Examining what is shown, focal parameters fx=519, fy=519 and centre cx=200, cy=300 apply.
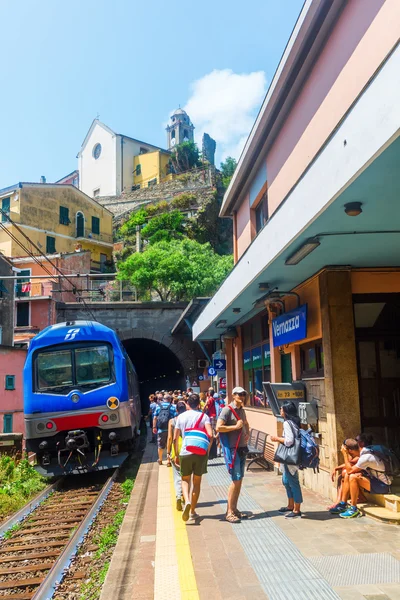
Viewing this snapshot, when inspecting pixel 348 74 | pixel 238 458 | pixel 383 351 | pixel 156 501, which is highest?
pixel 348 74

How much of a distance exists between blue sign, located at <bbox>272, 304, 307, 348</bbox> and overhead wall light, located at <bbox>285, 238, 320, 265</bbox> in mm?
1548

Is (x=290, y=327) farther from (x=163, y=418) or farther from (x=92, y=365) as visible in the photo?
(x=163, y=418)

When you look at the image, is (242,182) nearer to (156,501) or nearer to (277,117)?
(277,117)

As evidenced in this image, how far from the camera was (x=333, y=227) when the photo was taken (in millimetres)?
5617

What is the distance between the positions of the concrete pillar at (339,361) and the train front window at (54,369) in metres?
5.91

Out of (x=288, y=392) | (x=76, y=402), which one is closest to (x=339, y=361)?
(x=288, y=392)

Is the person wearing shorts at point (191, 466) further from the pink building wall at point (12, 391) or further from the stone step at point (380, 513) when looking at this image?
the pink building wall at point (12, 391)

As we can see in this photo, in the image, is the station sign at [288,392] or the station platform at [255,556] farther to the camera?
the station sign at [288,392]

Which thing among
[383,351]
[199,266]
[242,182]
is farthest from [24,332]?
[383,351]

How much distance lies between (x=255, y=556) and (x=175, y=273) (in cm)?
3007

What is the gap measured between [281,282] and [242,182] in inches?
206

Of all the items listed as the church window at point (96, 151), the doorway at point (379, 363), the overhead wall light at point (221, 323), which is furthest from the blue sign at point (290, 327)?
the church window at point (96, 151)

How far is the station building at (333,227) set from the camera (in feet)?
14.5

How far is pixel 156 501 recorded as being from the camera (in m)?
7.96
